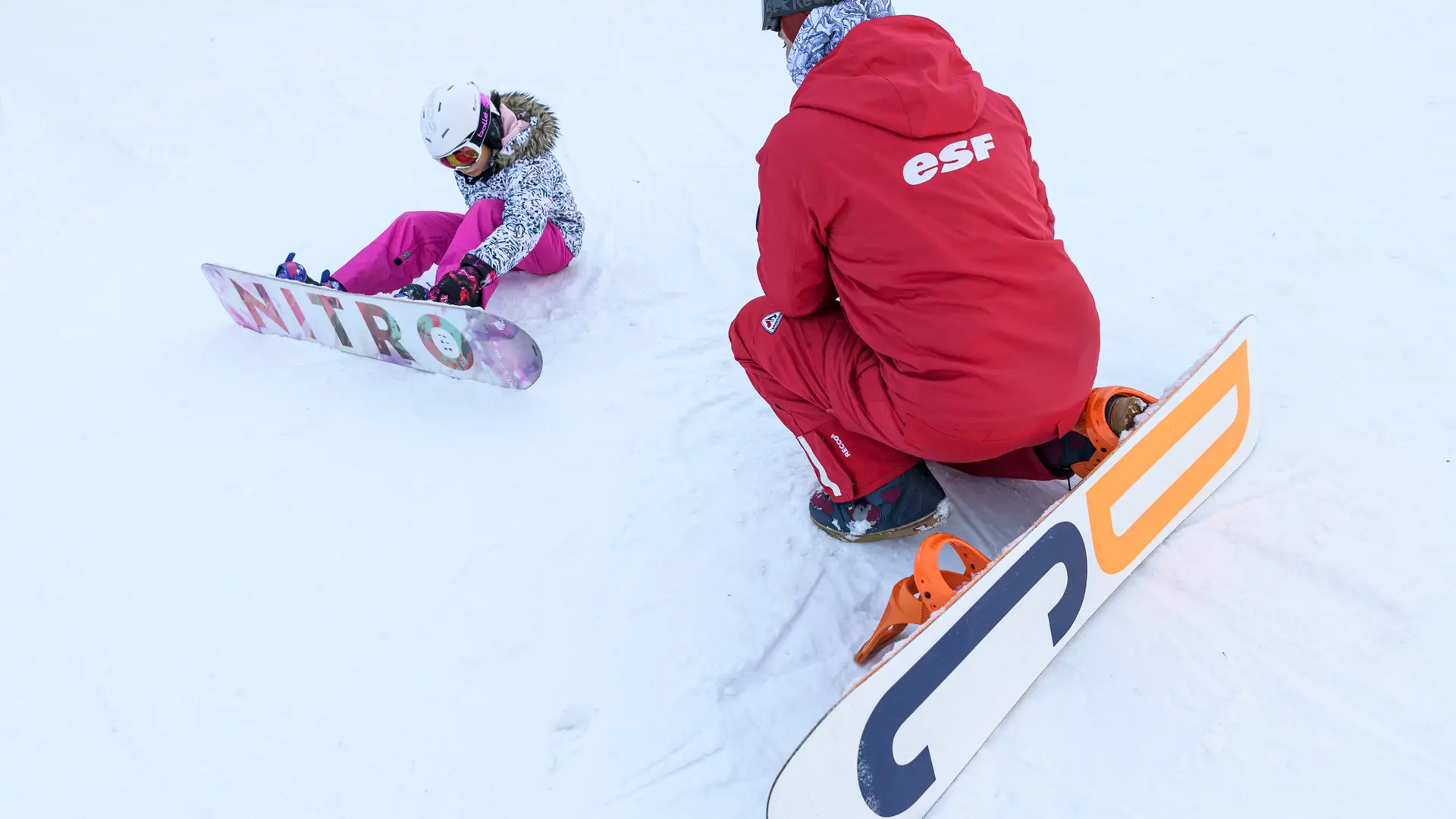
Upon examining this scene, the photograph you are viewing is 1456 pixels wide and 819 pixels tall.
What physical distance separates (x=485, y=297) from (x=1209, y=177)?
295cm

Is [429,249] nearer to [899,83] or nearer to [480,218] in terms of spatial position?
[480,218]

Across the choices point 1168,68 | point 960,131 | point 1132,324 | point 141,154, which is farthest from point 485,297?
point 1168,68

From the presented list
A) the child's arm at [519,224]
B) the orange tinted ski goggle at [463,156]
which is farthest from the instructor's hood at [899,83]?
the orange tinted ski goggle at [463,156]

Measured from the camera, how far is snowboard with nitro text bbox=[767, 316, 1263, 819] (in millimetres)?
1422

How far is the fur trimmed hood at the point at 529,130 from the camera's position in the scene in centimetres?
322

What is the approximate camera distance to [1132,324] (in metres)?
2.72

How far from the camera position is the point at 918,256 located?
63.1 inches

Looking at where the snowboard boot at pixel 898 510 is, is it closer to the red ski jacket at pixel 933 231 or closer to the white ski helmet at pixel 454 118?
the red ski jacket at pixel 933 231

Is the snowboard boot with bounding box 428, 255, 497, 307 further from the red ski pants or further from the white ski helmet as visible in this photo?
the red ski pants

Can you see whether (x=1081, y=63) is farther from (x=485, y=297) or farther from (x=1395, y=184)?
(x=485, y=297)

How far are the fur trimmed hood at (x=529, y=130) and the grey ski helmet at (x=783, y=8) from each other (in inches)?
64.8

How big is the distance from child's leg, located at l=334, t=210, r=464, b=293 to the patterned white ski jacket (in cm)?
21

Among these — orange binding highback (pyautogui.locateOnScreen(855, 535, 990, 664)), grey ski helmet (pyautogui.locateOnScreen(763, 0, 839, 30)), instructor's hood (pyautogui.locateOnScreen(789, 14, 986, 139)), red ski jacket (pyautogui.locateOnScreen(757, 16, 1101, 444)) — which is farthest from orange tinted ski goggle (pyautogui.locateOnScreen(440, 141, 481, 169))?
orange binding highback (pyautogui.locateOnScreen(855, 535, 990, 664))

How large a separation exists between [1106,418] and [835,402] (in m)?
0.63
